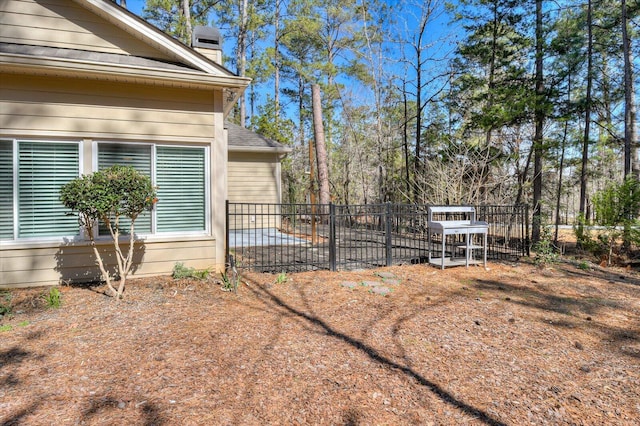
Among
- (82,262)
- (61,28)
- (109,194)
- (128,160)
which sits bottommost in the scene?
(82,262)

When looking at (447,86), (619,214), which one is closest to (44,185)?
(619,214)

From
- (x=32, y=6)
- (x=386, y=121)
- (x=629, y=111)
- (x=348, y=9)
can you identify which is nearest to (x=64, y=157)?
(x=32, y=6)

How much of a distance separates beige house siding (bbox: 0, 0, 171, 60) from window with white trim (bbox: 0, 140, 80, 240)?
1621 millimetres

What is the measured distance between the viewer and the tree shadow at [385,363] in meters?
2.36

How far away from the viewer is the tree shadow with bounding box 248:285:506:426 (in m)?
2.36

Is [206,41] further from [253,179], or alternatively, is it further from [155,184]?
[253,179]

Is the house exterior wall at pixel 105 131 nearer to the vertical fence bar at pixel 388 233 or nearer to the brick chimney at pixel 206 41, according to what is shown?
the brick chimney at pixel 206 41

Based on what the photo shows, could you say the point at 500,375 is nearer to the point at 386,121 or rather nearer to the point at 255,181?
the point at 255,181

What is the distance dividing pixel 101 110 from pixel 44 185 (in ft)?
4.45

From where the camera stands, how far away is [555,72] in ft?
38.0

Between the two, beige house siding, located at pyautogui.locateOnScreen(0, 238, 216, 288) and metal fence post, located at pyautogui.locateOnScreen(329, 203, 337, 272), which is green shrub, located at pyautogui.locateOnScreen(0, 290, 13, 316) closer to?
beige house siding, located at pyautogui.locateOnScreen(0, 238, 216, 288)

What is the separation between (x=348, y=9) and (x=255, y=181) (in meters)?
12.6

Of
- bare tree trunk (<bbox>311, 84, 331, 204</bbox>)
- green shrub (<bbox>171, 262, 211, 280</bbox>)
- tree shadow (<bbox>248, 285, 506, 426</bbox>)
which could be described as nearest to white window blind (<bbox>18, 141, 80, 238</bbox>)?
green shrub (<bbox>171, 262, 211, 280</bbox>)

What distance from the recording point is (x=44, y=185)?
5.16 metres
